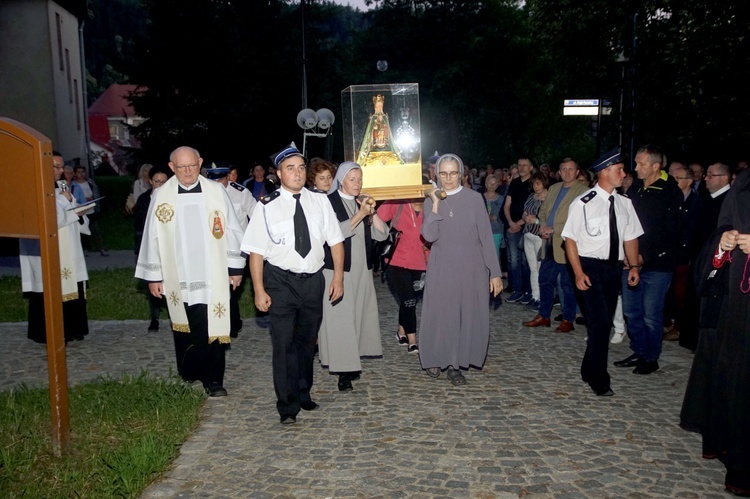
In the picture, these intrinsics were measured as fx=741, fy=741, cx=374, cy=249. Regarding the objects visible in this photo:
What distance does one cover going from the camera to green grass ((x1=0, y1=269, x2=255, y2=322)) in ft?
36.3

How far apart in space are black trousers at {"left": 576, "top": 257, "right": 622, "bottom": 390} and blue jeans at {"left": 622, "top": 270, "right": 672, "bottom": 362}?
3.29 feet

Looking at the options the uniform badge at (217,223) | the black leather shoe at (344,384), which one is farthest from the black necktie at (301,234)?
the black leather shoe at (344,384)

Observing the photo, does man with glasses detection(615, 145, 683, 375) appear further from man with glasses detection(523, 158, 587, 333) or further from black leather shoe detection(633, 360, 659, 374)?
man with glasses detection(523, 158, 587, 333)

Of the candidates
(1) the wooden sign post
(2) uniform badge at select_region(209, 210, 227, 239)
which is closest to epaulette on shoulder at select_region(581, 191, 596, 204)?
(2) uniform badge at select_region(209, 210, 227, 239)

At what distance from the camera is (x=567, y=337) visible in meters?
9.16

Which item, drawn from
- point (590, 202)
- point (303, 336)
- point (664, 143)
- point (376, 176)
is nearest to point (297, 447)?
point (303, 336)

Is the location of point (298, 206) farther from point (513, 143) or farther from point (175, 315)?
point (513, 143)

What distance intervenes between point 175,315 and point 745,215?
4869mm

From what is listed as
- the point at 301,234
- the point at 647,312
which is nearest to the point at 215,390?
the point at 301,234

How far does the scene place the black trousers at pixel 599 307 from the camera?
22.0ft

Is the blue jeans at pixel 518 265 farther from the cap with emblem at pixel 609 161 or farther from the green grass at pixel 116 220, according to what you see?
the green grass at pixel 116 220

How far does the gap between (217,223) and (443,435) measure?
112 inches

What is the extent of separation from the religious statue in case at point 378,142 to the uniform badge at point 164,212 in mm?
1875

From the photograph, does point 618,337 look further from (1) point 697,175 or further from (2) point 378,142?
(2) point 378,142
